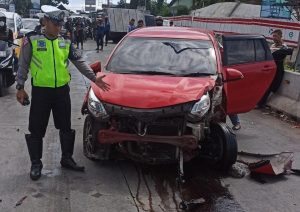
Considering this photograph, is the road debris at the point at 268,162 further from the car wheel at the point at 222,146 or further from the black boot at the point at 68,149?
the black boot at the point at 68,149

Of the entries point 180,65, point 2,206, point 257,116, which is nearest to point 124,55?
point 180,65

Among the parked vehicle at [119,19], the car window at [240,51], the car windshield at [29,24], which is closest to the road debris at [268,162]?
the car window at [240,51]

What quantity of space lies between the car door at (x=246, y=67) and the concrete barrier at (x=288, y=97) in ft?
5.77

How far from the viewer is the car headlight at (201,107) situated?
17.1 ft

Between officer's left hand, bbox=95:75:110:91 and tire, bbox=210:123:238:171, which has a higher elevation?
officer's left hand, bbox=95:75:110:91

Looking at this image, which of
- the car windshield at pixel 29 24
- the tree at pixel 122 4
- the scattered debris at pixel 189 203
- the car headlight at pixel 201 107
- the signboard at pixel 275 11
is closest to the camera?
the scattered debris at pixel 189 203

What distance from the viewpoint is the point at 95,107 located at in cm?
537

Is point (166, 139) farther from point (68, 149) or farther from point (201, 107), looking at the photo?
point (68, 149)

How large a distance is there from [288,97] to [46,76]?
20.6 feet

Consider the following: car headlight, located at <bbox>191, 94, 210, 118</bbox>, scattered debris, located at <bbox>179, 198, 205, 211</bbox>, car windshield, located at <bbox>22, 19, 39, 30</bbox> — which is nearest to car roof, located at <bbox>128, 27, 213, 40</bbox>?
car headlight, located at <bbox>191, 94, 210, 118</bbox>

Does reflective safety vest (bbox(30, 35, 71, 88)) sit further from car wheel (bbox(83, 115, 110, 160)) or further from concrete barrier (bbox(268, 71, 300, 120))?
concrete barrier (bbox(268, 71, 300, 120))

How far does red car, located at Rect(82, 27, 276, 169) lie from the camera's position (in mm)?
5168

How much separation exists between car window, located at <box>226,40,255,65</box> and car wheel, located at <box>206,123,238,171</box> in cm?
194

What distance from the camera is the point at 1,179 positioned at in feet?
17.2
